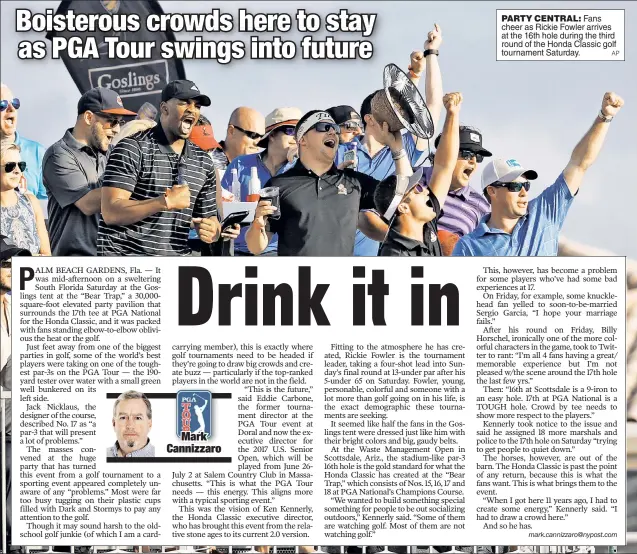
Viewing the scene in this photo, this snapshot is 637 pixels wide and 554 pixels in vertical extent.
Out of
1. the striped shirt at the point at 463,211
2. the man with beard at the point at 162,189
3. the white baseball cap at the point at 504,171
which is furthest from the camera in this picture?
the striped shirt at the point at 463,211

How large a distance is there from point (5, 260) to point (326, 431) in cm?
285

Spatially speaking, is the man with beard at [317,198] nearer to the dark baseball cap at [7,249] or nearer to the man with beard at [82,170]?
the man with beard at [82,170]

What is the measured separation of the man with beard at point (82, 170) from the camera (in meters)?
7.76

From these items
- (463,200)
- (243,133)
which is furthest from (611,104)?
(243,133)

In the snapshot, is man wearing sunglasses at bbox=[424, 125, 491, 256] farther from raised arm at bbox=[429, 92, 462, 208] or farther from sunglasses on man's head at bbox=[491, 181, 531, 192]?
sunglasses on man's head at bbox=[491, 181, 531, 192]

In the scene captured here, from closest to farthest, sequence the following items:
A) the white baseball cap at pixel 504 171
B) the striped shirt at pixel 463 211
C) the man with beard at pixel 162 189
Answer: the man with beard at pixel 162 189 < the white baseball cap at pixel 504 171 < the striped shirt at pixel 463 211

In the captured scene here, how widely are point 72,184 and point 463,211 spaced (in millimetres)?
3088

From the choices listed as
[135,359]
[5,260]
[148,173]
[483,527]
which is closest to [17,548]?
[135,359]

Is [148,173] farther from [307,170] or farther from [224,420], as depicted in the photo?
[224,420]

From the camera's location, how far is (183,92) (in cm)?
772

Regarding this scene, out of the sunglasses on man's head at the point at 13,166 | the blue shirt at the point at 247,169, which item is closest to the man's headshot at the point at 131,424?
the blue shirt at the point at 247,169

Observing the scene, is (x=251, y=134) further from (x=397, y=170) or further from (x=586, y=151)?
(x=586, y=151)

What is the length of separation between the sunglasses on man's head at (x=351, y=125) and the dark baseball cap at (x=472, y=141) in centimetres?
62

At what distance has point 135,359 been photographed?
773 cm
